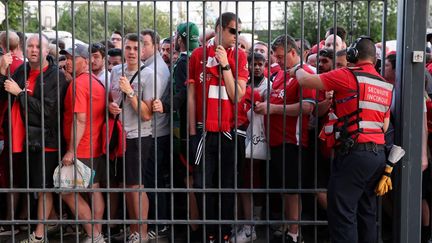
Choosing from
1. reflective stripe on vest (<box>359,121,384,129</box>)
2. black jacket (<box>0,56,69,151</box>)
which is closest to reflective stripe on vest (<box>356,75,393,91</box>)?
reflective stripe on vest (<box>359,121,384,129</box>)

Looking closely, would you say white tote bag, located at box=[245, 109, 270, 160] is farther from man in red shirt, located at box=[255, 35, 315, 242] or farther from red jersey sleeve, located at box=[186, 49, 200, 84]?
red jersey sleeve, located at box=[186, 49, 200, 84]

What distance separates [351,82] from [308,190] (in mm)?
1032

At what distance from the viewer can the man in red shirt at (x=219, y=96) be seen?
17.9ft

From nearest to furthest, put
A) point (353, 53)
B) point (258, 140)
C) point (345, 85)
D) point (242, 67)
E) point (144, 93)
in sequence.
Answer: point (345, 85) < point (353, 53) < point (242, 67) < point (144, 93) < point (258, 140)

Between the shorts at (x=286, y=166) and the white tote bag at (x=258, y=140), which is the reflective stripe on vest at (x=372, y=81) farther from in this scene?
the white tote bag at (x=258, y=140)

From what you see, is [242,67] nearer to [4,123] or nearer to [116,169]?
[116,169]

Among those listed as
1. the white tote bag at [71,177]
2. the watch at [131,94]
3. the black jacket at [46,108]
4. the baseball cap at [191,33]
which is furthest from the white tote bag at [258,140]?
the black jacket at [46,108]

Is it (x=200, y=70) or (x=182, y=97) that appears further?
(x=182, y=97)

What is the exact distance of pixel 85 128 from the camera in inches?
225

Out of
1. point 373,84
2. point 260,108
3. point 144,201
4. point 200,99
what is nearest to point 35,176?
point 144,201

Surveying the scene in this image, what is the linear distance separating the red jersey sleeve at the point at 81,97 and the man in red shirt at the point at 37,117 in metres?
0.15

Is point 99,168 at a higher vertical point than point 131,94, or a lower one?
lower

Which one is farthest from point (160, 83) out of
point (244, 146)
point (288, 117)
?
point (288, 117)

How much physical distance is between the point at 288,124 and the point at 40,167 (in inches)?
91.8
